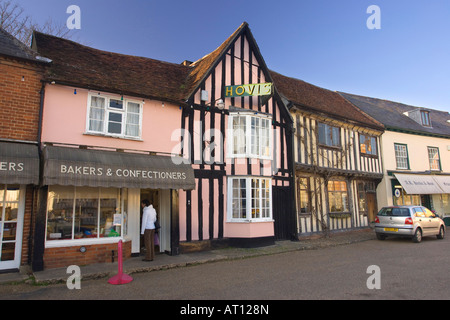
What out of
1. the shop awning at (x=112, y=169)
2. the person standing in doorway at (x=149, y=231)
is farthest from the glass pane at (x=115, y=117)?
the person standing in doorway at (x=149, y=231)

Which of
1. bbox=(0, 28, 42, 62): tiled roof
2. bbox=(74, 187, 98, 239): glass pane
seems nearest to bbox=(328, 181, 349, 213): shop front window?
bbox=(74, 187, 98, 239): glass pane

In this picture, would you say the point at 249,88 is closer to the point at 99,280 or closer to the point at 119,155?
the point at 119,155

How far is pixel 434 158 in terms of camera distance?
832 inches

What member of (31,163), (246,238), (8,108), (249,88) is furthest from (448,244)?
(8,108)

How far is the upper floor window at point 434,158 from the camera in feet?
68.7

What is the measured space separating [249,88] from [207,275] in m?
7.01

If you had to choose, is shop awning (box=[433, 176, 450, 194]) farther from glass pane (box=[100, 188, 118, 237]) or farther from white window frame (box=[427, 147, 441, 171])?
glass pane (box=[100, 188, 118, 237])

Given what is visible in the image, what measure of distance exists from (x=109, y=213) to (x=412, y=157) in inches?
752

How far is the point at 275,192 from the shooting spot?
1284cm

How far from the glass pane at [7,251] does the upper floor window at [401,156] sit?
19982 millimetres

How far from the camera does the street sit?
575cm

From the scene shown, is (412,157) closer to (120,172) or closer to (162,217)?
(162,217)

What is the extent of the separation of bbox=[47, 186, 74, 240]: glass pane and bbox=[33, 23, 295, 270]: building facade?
0.09 feet

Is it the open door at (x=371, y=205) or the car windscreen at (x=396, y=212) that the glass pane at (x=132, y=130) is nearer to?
the car windscreen at (x=396, y=212)
